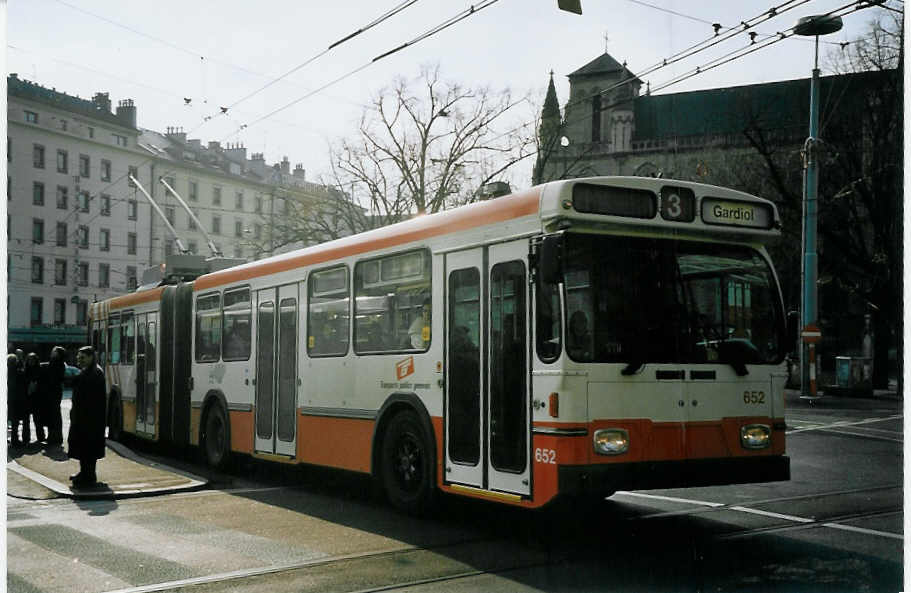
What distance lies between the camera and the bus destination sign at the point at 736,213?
817 cm

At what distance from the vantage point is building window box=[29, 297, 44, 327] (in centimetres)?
1213

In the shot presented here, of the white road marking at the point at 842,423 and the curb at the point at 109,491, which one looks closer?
the curb at the point at 109,491

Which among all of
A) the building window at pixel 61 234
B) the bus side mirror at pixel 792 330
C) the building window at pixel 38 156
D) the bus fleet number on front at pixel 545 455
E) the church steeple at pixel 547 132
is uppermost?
the church steeple at pixel 547 132

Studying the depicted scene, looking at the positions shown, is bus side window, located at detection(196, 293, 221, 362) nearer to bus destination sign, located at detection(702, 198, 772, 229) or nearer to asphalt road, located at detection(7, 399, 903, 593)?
asphalt road, located at detection(7, 399, 903, 593)

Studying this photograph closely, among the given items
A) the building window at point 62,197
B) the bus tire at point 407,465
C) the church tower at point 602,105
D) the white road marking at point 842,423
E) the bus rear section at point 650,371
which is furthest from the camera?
the white road marking at point 842,423

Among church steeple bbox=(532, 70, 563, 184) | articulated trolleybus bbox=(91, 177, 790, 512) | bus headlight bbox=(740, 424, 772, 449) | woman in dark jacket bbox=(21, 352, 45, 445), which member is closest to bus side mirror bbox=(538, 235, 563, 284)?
articulated trolleybus bbox=(91, 177, 790, 512)

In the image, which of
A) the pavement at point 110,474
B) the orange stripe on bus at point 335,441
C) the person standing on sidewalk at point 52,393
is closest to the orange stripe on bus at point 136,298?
the person standing on sidewalk at point 52,393

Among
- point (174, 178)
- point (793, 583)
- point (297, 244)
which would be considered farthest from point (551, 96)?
point (793, 583)

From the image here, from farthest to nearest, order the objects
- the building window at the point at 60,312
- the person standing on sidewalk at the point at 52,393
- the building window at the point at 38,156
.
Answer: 1. the person standing on sidewalk at the point at 52,393
2. the building window at the point at 60,312
3. the building window at the point at 38,156

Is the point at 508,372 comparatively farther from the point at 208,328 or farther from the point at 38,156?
the point at 208,328

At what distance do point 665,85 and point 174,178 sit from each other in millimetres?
13356

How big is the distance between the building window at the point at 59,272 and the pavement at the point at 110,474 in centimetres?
236

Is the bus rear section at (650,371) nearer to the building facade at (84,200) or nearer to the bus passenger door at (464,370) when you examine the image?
the bus passenger door at (464,370)

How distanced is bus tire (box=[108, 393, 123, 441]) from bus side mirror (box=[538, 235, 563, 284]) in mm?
13001
